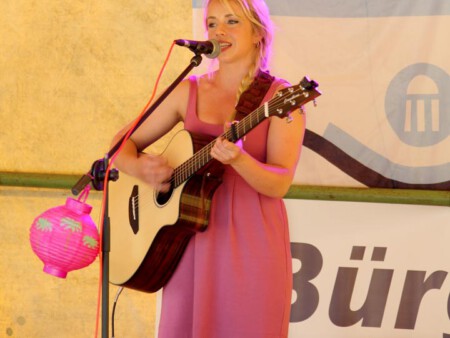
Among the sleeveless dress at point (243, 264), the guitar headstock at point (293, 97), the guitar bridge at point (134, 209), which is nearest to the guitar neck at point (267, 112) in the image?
the guitar headstock at point (293, 97)

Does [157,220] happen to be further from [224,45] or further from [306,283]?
[306,283]

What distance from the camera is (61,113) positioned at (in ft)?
13.6

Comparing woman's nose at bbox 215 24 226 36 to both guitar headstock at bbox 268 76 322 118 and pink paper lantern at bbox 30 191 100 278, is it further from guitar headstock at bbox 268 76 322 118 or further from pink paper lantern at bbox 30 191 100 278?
pink paper lantern at bbox 30 191 100 278

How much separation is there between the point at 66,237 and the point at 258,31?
2.85 ft

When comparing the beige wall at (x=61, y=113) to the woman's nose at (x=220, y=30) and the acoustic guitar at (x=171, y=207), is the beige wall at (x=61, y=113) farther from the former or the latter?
the woman's nose at (x=220, y=30)

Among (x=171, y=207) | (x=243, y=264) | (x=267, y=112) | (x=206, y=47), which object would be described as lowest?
(x=243, y=264)

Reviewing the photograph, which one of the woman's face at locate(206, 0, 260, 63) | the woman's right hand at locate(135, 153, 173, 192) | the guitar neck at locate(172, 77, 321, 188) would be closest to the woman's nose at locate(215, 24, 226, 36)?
the woman's face at locate(206, 0, 260, 63)

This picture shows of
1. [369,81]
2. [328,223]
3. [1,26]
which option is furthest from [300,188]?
[1,26]

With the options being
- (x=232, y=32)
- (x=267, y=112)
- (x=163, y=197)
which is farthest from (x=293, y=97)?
(x=163, y=197)

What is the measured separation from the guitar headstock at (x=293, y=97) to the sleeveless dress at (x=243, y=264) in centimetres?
20

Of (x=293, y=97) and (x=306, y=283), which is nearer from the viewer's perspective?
(x=293, y=97)

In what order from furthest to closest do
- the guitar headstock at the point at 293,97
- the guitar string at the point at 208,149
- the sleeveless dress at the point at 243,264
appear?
the sleeveless dress at the point at 243,264, the guitar string at the point at 208,149, the guitar headstock at the point at 293,97

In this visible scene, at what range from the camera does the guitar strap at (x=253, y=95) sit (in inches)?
95.7

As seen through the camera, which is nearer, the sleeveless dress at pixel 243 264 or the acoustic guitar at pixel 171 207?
the acoustic guitar at pixel 171 207
